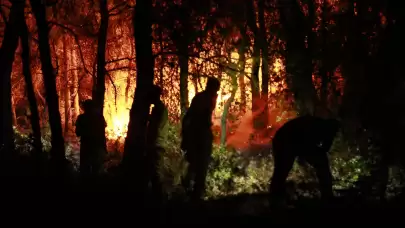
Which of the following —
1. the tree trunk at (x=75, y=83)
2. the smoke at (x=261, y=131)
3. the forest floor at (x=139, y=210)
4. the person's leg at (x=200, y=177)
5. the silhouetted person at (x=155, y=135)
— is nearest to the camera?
the forest floor at (x=139, y=210)

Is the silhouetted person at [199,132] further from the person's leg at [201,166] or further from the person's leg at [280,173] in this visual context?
the person's leg at [280,173]

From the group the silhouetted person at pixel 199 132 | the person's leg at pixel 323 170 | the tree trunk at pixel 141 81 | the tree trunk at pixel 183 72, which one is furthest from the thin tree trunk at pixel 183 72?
the person's leg at pixel 323 170

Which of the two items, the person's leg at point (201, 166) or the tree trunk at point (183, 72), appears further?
the tree trunk at point (183, 72)

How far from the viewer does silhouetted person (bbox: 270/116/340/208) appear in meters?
8.10

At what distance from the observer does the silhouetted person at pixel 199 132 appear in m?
8.55

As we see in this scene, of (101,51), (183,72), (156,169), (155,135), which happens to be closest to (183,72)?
(183,72)

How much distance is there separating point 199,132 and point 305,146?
163 cm

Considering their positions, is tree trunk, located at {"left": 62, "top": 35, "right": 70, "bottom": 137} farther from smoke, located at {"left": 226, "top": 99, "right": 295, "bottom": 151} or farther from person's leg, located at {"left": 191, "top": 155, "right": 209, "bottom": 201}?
person's leg, located at {"left": 191, "top": 155, "right": 209, "bottom": 201}

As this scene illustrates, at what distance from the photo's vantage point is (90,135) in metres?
9.96

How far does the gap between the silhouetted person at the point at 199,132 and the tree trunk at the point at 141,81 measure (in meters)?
1.19

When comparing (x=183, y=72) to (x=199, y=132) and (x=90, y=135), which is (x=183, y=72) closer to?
(x=90, y=135)

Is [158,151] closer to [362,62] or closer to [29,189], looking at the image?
[29,189]

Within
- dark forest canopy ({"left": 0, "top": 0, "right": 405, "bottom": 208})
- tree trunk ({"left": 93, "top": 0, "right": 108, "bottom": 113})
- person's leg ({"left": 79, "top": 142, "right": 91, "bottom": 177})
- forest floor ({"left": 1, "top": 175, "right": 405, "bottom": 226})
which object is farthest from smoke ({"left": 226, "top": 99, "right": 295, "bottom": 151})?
forest floor ({"left": 1, "top": 175, "right": 405, "bottom": 226})

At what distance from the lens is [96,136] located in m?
10.0
